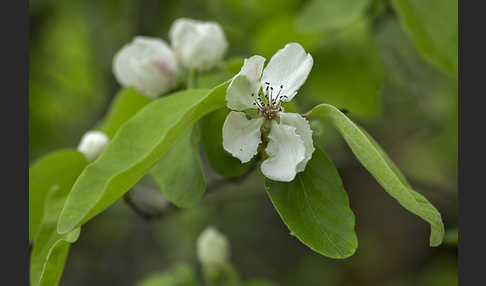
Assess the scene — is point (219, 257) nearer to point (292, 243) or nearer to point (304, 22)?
point (304, 22)

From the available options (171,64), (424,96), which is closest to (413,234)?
(424,96)

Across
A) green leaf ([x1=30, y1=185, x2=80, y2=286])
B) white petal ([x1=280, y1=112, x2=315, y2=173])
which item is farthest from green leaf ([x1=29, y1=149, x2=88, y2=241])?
white petal ([x1=280, y1=112, x2=315, y2=173])

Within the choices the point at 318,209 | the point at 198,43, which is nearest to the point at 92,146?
the point at 198,43

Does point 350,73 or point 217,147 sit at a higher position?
point 217,147

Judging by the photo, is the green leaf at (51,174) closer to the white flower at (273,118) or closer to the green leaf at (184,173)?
the green leaf at (184,173)

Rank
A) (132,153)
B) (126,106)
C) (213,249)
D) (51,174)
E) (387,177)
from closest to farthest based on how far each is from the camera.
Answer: (387,177) → (132,153) → (51,174) → (126,106) → (213,249)

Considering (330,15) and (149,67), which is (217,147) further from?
(330,15)

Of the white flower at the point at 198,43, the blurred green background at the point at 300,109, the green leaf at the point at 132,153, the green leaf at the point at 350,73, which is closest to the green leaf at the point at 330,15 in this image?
the blurred green background at the point at 300,109
